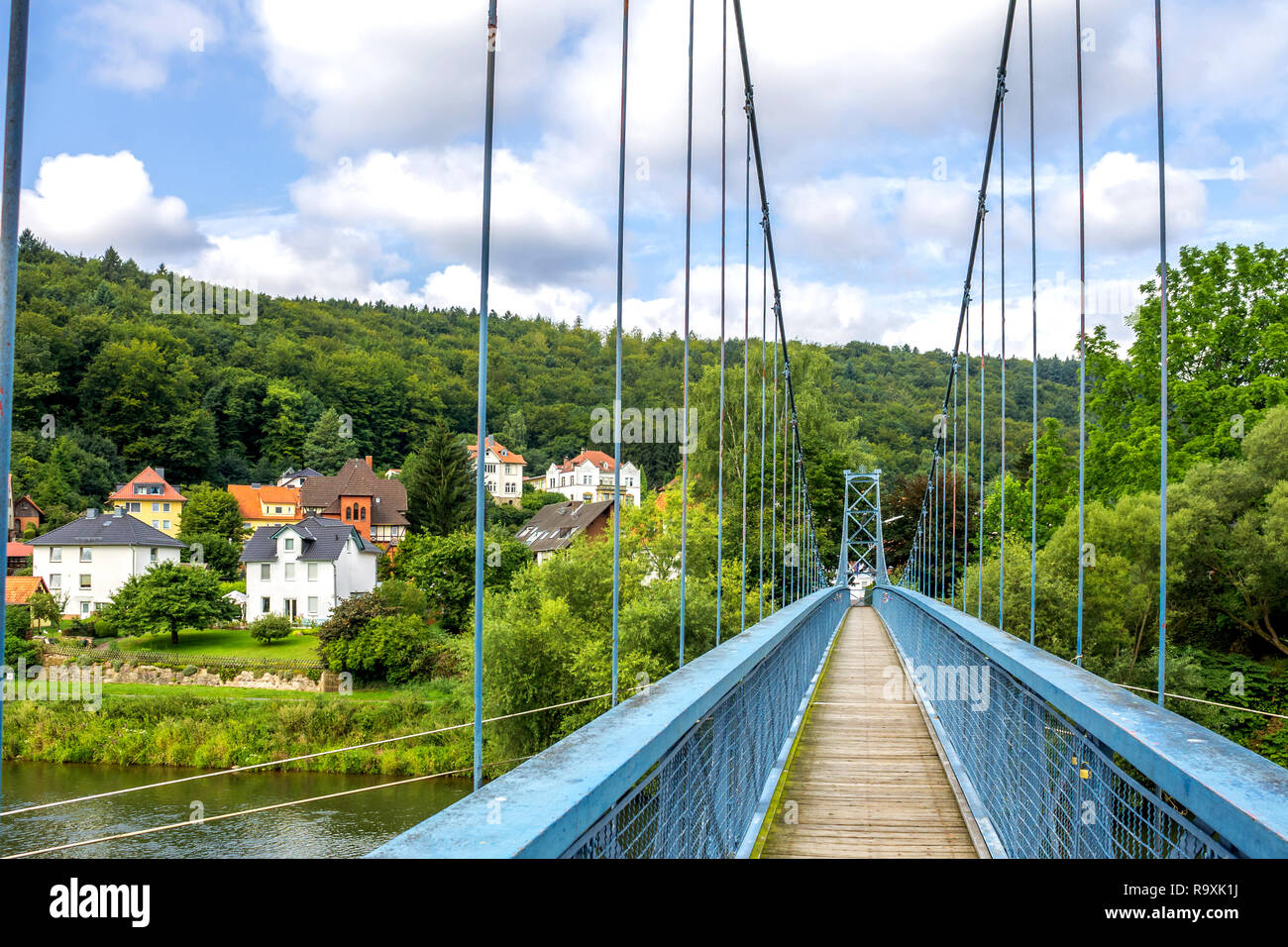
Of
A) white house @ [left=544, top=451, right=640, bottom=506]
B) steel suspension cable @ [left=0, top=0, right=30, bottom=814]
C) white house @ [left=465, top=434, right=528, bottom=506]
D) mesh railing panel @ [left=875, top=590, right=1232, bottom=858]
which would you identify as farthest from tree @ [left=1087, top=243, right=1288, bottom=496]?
white house @ [left=544, top=451, right=640, bottom=506]

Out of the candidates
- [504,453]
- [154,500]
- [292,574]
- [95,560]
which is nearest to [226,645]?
[292,574]

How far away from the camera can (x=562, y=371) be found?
2408 centimetres

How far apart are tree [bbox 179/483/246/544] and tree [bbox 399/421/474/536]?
869 centimetres

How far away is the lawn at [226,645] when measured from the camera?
28328 millimetres

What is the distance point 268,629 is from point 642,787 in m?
31.5

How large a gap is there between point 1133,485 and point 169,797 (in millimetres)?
24006

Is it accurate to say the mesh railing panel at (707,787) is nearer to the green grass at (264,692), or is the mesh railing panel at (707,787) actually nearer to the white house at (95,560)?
the green grass at (264,692)

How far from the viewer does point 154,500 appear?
1583 inches

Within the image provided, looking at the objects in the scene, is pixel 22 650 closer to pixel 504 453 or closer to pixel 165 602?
pixel 165 602

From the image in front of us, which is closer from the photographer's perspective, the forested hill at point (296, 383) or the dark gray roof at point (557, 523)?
the forested hill at point (296, 383)

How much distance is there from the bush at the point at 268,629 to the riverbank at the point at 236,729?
5700mm

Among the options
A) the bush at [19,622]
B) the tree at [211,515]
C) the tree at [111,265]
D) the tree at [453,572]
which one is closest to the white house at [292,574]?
the tree at [453,572]
